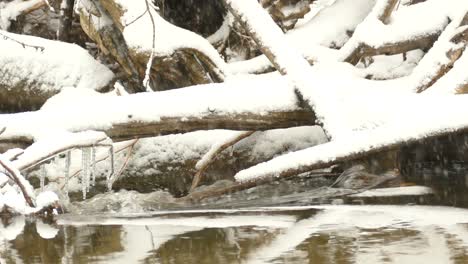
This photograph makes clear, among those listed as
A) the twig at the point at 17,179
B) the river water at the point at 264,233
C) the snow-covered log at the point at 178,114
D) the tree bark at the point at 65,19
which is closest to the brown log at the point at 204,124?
the snow-covered log at the point at 178,114

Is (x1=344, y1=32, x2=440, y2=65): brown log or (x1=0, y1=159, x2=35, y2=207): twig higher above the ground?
(x1=344, y1=32, x2=440, y2=65): brown log

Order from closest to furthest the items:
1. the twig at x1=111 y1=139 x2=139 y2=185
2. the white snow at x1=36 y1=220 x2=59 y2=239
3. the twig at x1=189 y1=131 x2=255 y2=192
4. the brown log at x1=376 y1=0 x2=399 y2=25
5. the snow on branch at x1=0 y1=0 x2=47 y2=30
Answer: the white snow at x1=36 y1=220 x2=59 y2=239, the twig at x1=189 y1=131 x2=255 y2=192, the twig at x1=111 y1=139 x2=139 y2=185, the brown log at x1=376 y1=0 x2=399 y2=25, the snow on branch at x1=0 y1=0 x2=47 y2=30

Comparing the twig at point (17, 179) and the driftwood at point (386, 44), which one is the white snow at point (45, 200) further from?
the driftwood at point (386, 44)

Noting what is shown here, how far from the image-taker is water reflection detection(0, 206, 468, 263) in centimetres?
402

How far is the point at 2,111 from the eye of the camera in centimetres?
1031

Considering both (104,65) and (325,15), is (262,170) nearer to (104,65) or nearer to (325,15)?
(325,15)

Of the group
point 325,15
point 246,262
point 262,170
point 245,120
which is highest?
point 325,15

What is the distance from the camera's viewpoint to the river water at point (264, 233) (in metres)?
4.05

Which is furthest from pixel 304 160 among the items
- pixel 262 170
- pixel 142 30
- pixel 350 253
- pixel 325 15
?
pixel 325 15

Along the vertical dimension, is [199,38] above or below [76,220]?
above

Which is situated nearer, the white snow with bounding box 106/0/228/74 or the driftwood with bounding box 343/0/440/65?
the driftwood with bounding box 343/0/440/65

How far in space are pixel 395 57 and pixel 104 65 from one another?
3620mm

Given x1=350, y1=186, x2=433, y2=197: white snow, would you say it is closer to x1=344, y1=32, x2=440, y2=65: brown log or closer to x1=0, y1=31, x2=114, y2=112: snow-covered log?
x1=344, y1=32, x2=440, y2=65: brown log

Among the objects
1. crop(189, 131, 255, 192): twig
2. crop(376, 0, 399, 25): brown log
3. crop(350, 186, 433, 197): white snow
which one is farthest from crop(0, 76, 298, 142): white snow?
crop(376, 0, 399, 25): brown log
